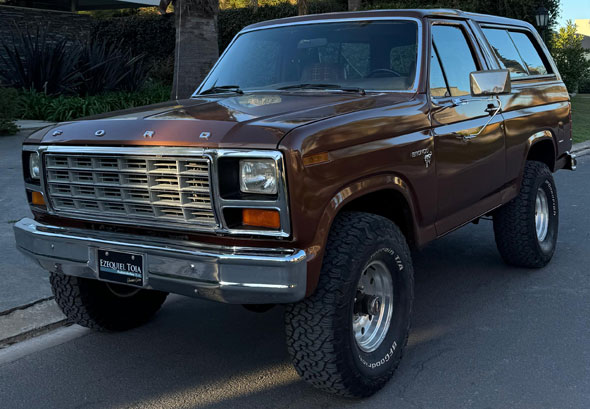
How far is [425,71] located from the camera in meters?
4.33

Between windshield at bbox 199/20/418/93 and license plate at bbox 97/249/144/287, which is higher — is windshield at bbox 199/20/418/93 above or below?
above

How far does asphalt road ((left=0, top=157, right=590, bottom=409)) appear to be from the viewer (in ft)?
11.9

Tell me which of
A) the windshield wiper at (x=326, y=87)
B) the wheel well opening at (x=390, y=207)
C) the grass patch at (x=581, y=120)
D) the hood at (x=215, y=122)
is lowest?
the grass patch at (x=581, y=120)

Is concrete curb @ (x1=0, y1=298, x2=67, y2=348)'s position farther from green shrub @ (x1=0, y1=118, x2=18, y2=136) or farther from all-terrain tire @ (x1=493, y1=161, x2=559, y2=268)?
green shrub @ (x1=0, y1=118, x2=18, y2=136)

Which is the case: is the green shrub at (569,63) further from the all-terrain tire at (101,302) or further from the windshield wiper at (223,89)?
the all-terrain tire at (101,302)

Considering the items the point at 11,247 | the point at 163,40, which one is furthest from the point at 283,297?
the point at 163,40

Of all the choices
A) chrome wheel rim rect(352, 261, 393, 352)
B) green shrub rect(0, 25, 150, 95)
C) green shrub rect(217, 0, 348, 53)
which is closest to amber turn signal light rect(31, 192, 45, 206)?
chrome wheel rim rect(352, 261, 393, 352)

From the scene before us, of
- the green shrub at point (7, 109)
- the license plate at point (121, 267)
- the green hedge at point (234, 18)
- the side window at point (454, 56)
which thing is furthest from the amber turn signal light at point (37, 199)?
the green hedge at point (234, 18)

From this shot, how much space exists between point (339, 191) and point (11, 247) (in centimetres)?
377

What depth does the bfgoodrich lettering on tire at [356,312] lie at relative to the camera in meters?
3.28

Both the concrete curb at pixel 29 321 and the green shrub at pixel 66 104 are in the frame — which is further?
the green shrub at pixel 66 104

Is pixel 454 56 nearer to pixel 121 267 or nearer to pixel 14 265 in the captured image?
pixel 121 267

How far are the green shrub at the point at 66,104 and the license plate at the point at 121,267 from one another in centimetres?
1001

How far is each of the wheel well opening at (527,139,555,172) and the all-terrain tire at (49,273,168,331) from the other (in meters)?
3.32
